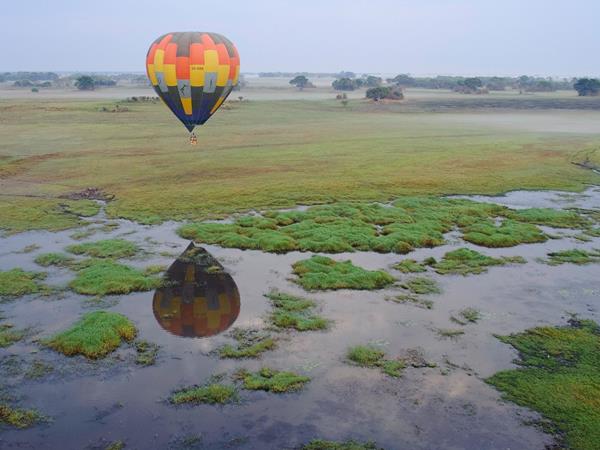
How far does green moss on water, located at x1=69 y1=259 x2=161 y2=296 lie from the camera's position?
22594mm

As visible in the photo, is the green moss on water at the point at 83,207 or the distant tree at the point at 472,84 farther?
the distant tree at the point at 472,84

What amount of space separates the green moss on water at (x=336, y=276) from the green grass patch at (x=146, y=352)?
714 cm

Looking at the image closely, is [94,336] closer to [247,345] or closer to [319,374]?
[247,345]

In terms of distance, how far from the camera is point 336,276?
2430cm

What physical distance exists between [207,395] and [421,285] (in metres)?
11.3

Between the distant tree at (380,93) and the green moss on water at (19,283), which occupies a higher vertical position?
the distant tree at (380,93)

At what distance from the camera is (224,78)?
33.6 metres

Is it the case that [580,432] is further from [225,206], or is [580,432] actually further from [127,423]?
[225,206]

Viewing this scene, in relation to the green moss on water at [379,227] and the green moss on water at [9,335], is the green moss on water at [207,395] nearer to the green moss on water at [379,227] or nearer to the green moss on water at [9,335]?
the green moss on water at [9,335]

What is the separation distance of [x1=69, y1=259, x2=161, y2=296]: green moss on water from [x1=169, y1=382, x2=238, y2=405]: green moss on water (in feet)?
25.3

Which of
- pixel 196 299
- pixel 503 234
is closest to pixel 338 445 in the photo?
pixel 196 299

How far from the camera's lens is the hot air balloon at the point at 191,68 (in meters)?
31.6

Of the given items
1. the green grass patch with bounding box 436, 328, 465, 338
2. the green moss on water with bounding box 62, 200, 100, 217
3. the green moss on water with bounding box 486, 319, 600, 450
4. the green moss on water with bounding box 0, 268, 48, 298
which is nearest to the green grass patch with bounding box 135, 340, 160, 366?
the green moss on water with bounding box 0, 268, 48, 298

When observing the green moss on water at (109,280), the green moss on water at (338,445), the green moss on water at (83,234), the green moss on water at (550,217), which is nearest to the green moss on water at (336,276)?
the green moss on water at (109,280)
